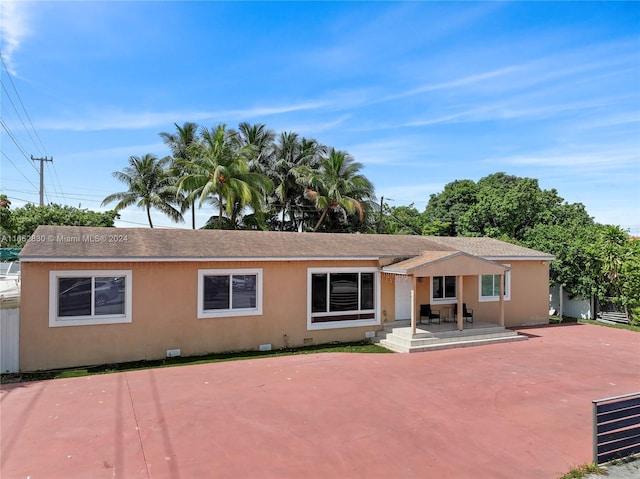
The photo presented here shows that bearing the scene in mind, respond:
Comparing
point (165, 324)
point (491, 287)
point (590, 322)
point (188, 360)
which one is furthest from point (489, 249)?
point (165, 324)

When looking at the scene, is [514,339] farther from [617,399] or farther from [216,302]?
[216,302]

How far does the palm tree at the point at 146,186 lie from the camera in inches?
1297

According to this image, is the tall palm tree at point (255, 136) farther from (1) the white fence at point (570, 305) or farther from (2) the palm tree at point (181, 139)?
(1) the white fence at point (570, 305)

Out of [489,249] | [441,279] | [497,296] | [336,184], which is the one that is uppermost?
[336,184]

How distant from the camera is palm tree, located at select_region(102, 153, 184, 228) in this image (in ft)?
108

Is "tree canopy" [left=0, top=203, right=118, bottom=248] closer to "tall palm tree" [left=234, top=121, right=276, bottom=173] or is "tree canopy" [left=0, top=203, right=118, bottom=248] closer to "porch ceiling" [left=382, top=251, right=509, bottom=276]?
"tall palm tree" [left=234, top=121, right=276, bottom=173]

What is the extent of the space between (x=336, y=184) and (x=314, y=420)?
24079 millimetres

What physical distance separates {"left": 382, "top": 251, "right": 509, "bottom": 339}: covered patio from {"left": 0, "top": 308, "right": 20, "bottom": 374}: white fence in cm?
1089

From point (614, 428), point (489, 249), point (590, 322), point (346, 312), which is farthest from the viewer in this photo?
point (590, 322)

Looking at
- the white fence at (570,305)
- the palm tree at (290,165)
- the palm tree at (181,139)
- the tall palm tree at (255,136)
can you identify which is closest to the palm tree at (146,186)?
the palm tree at (181,139)

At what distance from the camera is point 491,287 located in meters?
17.1

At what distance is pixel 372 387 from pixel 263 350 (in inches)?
183

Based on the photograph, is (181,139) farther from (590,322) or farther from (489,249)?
(590,322)

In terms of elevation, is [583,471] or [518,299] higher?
[518,299]
